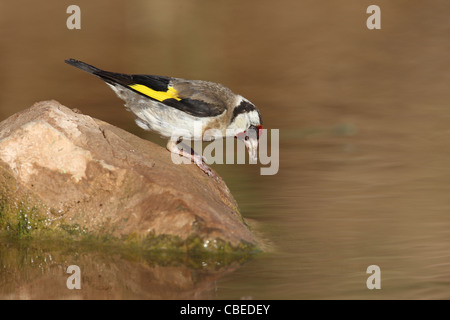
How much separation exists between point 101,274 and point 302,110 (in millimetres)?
7005

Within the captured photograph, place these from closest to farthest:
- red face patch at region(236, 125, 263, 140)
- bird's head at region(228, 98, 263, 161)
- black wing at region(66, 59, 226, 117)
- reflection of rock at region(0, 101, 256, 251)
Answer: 1. reflection of rock at region(0, 101, 256, 251)
2. black wing at region(66, 59, 226, 117)
3. bird's head at region(228, 98, 263, 161)
4. red face patch at region(236, 125, 263, 140)

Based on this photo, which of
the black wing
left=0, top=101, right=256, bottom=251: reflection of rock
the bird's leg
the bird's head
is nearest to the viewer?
left=0, top=101, right=256, bottom=251: reflection of rock

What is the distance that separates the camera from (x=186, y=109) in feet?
22.3

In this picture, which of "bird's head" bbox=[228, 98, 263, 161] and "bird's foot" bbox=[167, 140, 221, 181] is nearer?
"bird's foot" bbox=[167, 140, 221, 181]

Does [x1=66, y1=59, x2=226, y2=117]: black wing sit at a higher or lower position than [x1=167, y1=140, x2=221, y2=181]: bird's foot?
higher

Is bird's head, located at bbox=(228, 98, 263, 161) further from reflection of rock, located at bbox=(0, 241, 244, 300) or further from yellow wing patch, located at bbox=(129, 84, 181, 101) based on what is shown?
reflection of rock, located at bbox=(0, 241, 244, 300)

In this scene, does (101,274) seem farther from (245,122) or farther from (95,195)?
(245,122)

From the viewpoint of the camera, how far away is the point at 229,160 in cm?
927

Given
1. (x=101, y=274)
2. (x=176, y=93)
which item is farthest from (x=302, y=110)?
(x=101, y=274)

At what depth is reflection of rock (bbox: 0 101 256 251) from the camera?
5.64 m

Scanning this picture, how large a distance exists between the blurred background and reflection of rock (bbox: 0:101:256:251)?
0.25 m

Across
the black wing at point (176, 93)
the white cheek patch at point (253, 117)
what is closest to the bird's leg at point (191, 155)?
the black wing at point (176, 93)

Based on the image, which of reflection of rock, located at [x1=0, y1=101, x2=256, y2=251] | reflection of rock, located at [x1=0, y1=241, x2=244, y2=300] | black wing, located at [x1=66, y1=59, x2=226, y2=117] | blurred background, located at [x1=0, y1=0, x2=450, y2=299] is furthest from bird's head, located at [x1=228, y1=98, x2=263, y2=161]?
reflection of rock, located at [x1=0, y1=241, x2=244, y2=300]
